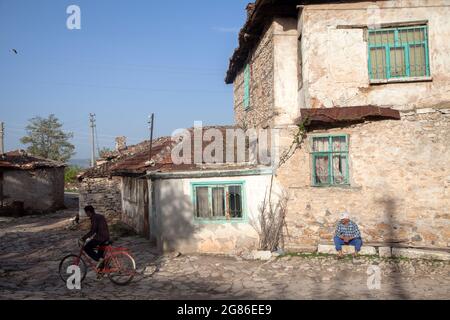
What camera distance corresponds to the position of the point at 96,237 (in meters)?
8.03

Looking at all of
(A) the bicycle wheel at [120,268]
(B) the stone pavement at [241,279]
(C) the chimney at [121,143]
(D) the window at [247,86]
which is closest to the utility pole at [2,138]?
(C) the chimney at [121,143]

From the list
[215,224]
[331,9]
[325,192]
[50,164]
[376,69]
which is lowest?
[215,224]

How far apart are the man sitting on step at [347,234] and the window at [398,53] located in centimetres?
381

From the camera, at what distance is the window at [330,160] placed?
9.91 metres

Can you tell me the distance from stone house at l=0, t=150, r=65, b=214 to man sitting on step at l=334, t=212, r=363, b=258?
788 inches

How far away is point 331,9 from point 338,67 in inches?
61.3

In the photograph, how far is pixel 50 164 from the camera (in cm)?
2466

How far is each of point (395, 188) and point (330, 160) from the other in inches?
68.9

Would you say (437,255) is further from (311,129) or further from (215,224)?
(215,224)

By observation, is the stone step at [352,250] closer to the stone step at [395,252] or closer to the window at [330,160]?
the stone step at [395,252]

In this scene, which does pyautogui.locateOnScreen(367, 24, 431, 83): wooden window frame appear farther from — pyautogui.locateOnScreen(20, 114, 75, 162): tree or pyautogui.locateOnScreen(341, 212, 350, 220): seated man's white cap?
pyautogui.locateOnScreen(20, 114, 75, 162): tree
